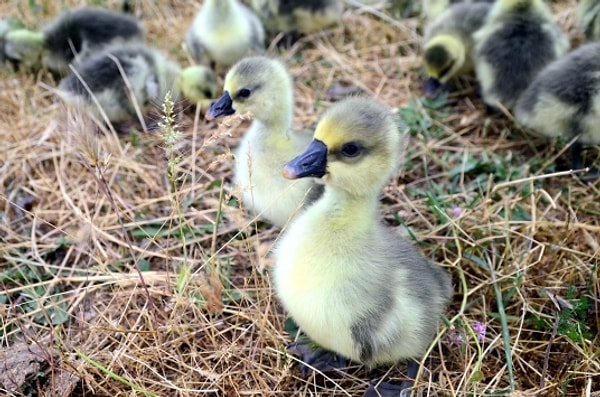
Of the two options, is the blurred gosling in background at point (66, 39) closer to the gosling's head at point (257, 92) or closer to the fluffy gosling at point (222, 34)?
the fluffy gosling at point (222, 34)

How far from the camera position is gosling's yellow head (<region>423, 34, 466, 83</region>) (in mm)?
2869

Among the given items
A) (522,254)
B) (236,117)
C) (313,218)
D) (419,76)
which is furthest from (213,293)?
(419,76)

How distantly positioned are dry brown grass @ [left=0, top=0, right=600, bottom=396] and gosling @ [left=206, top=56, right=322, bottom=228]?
0.43ft

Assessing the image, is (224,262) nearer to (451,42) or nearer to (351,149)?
(351,149)

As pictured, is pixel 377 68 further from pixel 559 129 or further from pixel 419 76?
pixel 559 129

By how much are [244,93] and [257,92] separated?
50 millimetres

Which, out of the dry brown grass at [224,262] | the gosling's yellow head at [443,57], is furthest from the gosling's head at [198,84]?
the gosling's yellow head at [443,57]

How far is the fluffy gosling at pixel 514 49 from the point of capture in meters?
2.64

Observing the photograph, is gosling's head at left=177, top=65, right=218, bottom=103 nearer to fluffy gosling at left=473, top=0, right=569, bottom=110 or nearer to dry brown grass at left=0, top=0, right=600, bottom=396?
dry brown grass at left=0, top=0, right=600, bottom=396

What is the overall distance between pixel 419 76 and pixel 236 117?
1790 mm

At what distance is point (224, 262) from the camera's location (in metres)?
2.12

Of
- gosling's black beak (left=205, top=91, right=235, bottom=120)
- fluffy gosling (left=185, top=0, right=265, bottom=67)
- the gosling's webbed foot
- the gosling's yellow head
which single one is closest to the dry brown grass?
the gosling's webbed foot

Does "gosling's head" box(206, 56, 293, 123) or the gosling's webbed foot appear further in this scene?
"gosling's head" box(206, 56, 293, 123)

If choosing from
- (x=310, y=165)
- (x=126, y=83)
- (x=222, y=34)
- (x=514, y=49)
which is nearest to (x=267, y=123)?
(x=310, y=165)
